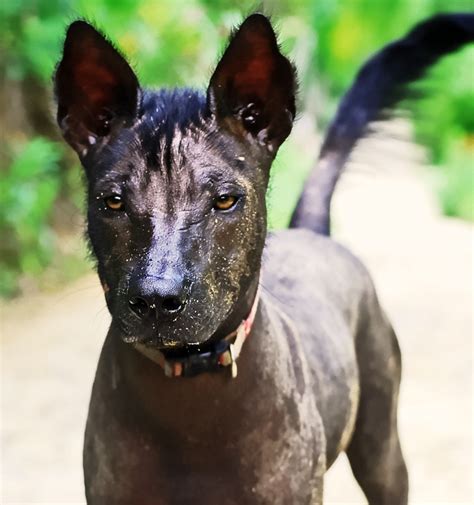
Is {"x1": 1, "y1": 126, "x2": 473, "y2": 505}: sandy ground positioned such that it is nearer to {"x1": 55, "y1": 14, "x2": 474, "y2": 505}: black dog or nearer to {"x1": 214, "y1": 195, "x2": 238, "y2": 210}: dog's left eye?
{"x1": 55, "y1": 14, "x2": 474, "y2": 505}: black dog

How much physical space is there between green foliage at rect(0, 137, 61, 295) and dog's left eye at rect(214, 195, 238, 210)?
580 centimetres

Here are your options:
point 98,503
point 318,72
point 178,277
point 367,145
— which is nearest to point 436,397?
point 367,145

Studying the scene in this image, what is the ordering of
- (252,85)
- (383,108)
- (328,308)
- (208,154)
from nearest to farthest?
1. (208,154)
2. (252,85)
3. (328,308)
4. (383,108)

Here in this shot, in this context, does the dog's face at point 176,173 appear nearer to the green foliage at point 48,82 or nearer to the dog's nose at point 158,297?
the dog's nose at point 158,297

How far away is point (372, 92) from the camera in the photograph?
332cm

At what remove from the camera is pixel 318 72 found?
724 inches

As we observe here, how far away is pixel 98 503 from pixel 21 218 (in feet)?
19.4

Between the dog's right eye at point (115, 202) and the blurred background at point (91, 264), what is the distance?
1.91ft

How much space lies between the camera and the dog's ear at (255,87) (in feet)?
6.88

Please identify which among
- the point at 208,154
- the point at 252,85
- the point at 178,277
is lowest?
the point at 178,277

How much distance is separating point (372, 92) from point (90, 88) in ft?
4.64

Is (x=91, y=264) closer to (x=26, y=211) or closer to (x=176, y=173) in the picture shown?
(x=176, y=173)

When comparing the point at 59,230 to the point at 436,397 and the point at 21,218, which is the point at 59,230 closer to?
the point at 21,218

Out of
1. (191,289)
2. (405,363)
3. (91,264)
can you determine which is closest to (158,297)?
(191,289)
